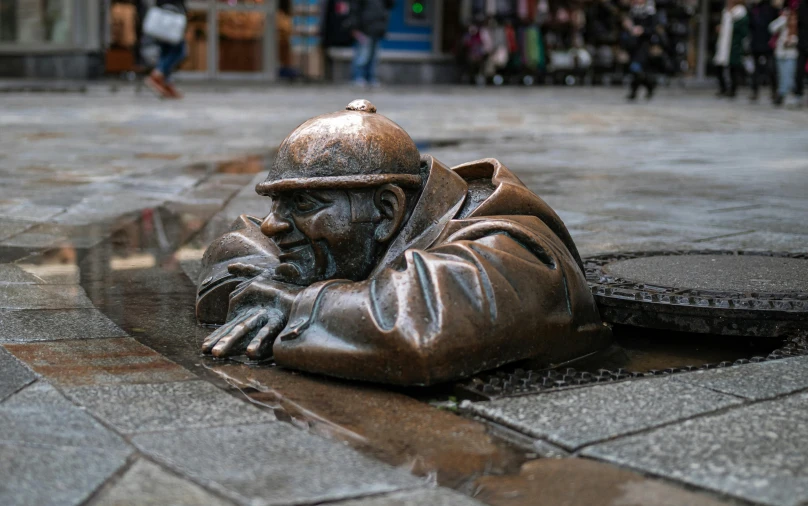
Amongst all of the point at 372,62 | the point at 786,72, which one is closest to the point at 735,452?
the point at 786,72

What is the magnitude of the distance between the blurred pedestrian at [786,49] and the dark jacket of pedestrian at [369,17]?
22.0 feet

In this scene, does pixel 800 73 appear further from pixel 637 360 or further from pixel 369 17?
pixel 637 360

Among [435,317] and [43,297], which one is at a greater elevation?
[435,317]

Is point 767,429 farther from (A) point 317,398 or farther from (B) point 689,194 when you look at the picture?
(B) point 689,194

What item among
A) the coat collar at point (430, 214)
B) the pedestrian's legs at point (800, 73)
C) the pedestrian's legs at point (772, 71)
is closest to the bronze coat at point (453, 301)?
the coat collar at point (430, 214)

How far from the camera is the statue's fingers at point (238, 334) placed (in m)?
3.29

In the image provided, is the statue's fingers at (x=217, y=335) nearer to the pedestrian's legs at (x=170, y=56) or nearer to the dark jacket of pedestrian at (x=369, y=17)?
the pedestrian's legs at (x=170, y=56)

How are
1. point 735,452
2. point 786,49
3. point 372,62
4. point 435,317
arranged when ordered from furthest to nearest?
point 372,62
point 786,49
point 435,317
point 735,452

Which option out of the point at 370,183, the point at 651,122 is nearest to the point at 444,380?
the point at 370,183

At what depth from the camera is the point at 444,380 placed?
2936 millimetres

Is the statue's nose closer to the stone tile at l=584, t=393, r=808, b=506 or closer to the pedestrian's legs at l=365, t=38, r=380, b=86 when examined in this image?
the stone tile at l=584, t=393, r=808, b=506

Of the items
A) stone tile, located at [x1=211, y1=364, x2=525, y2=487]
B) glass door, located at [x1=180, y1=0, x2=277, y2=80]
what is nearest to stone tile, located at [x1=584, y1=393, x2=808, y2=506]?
stone tile, located at [x1=211, y1=364, x2=525, y2=487]

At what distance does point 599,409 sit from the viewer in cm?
270

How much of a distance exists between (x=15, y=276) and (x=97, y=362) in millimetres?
1525
